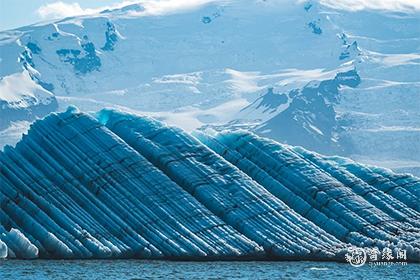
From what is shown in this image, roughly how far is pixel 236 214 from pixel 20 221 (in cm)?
1266

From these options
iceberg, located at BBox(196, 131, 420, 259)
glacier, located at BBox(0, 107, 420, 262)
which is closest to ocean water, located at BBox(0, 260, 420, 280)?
glacier, located at BBox(0, 107, 420, 262)

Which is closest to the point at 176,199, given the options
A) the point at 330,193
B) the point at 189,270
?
the point at 189,270

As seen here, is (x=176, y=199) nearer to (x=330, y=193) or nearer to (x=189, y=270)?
(x=189, y=270)

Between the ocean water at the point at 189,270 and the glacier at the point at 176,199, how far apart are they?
1.18 metres

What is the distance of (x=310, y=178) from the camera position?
78.5 meters

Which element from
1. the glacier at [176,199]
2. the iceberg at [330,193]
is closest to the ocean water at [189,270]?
the glacier at [176,199]

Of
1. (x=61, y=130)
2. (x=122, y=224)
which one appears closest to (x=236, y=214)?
(x=122, y=224)

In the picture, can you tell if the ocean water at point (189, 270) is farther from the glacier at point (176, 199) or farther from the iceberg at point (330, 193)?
the iceberg at point (330, 193)

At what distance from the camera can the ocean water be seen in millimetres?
62531

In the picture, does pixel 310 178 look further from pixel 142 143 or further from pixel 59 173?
pixel 59 173

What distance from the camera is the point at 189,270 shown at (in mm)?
65688

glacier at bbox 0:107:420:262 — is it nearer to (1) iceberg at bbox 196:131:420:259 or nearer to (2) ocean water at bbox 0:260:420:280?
(1) iceberg at bbox 196:131:420:259

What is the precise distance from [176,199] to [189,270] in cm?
810

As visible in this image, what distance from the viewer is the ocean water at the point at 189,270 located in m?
62.5
